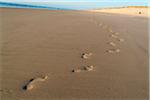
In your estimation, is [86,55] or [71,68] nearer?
[71,68]

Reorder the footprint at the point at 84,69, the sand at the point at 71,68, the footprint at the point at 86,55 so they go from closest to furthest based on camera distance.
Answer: the sand at the point at 71,68
the footprint at the point at 84,69
the footprint at the point at 86,55

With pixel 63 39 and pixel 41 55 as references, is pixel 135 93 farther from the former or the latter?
pixel 63 39

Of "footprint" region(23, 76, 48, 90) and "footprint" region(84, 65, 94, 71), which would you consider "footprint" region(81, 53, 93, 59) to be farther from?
"footprint" region(23, 76, 48, 90)

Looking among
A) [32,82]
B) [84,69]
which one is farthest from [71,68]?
[32,82]

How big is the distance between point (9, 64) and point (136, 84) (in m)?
1.61

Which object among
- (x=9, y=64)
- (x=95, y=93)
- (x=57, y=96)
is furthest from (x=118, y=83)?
(x=9, y=64)

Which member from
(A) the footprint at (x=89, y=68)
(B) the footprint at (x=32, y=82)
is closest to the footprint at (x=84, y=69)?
(A) the footprint at (x=89, y=68)

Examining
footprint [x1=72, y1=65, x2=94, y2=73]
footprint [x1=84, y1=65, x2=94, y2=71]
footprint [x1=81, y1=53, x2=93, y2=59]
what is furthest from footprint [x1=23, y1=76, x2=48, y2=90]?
footprint [x1=81, y1=53, x2=93, y2=59]

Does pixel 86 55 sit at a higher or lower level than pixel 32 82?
higher

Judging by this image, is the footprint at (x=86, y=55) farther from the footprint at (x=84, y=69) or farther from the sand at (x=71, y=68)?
the footprint at (x=84, y=69)

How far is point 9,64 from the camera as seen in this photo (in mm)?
4113

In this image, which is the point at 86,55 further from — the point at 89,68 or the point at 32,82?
the point at 32,82

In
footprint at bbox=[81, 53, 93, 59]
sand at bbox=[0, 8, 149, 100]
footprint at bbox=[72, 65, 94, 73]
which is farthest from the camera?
footprint at bbox=[81, 53, 93, 59]

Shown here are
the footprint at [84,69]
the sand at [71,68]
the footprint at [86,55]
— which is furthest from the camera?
the footprint at [86,55]
